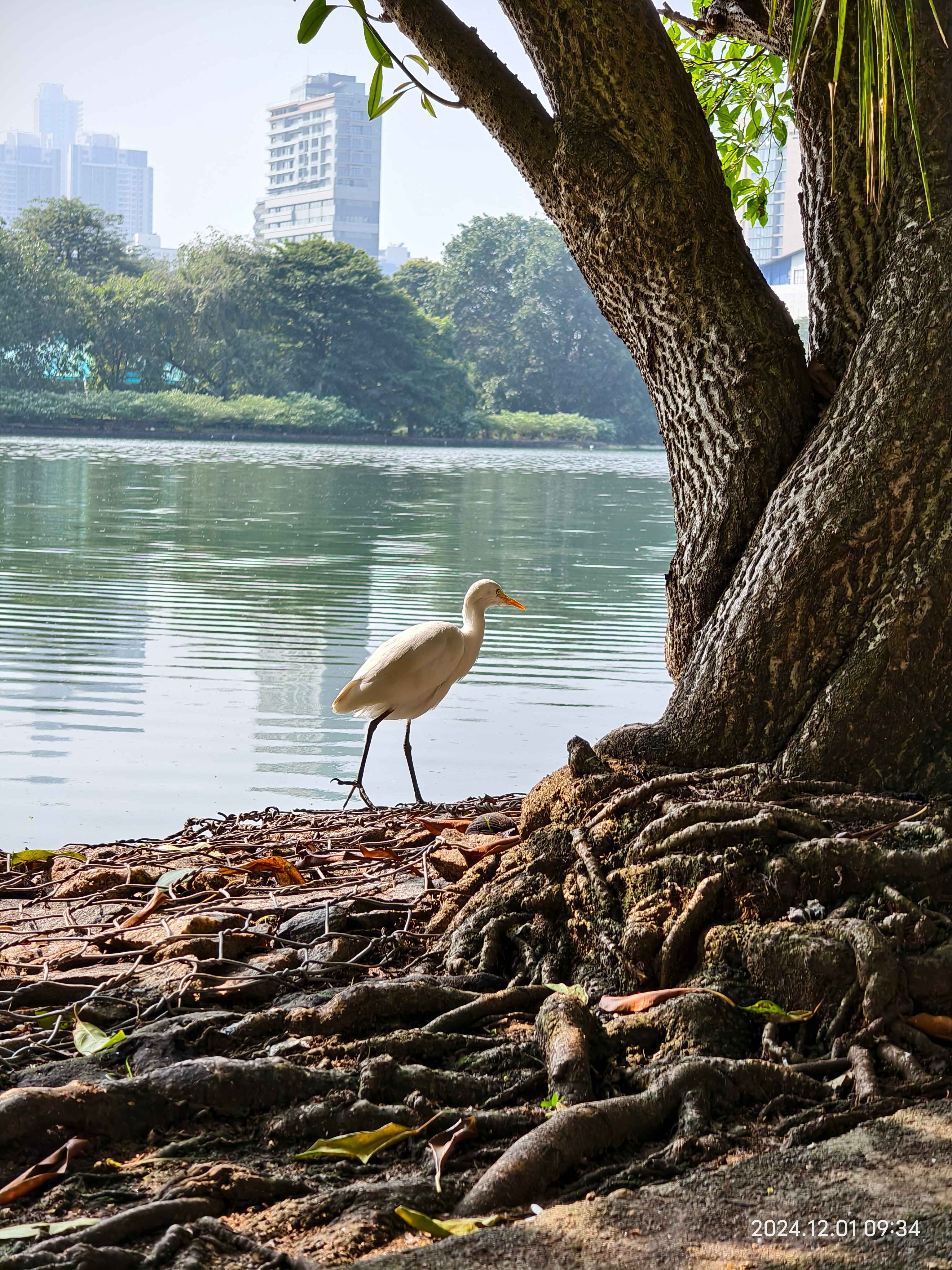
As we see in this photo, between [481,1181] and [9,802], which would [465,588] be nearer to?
[9,802]

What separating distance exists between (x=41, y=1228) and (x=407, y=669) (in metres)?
4.24

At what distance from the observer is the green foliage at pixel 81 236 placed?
7244 cm

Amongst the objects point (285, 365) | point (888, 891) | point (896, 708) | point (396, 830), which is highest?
point (285, 365)

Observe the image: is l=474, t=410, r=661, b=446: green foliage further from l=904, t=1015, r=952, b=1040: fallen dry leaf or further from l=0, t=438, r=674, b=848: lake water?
l=904, t=1015, r=952, b=1040: fallen dry leaf

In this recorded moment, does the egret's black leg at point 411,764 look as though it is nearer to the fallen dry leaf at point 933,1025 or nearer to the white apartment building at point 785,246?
the fallen dry leaf at point 933,1025

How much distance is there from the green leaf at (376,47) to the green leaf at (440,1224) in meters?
2.49

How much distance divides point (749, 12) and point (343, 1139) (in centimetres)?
370

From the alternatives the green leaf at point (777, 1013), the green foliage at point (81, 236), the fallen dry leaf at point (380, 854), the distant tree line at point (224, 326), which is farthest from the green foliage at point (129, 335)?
the green leaf at point (777, 1013)

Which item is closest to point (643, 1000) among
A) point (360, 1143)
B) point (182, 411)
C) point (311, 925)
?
point (360, 1143)

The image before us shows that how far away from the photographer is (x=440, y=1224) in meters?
1.76

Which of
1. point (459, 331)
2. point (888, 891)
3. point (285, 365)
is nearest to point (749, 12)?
point (888, 891)

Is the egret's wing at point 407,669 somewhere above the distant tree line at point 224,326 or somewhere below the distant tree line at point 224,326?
below

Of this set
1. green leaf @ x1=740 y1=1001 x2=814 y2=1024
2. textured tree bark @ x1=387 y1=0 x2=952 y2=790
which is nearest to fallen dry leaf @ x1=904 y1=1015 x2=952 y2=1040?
green leaf @ x1=740 y1=1001 x2=814 y2=1024

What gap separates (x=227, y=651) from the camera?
11.1 metres
